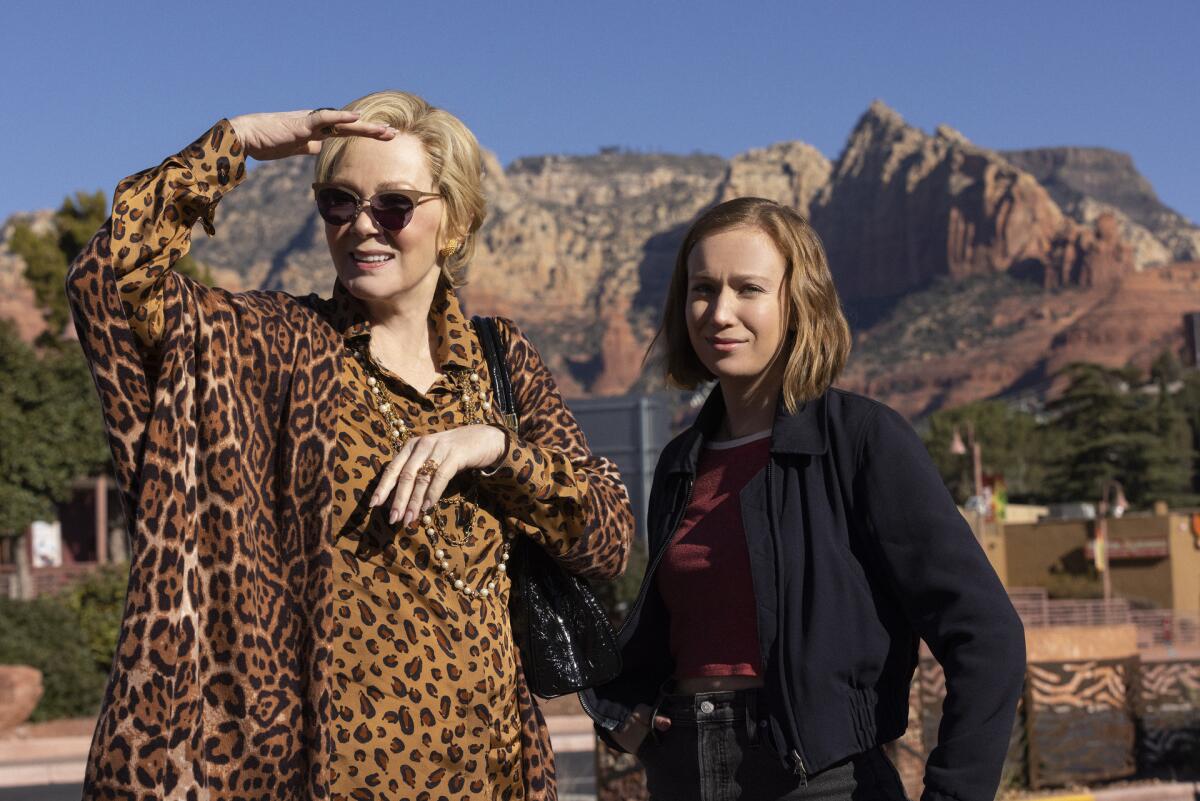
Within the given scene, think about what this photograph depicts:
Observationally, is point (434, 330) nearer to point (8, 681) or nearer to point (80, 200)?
point (8, 681)

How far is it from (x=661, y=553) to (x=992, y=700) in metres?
0.72

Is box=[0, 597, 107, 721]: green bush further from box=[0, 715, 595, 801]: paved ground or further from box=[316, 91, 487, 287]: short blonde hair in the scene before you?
box=[316, 91, 487, 287]: short blonde hair

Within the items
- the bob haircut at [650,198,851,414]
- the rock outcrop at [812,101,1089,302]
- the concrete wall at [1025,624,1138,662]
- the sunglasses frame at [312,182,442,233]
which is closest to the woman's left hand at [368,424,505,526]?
the sunglasses frame at [312,182,442,233]

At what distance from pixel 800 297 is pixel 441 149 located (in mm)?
721

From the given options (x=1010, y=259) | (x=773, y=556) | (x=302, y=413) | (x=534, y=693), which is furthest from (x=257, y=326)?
(x=1010, y=259)

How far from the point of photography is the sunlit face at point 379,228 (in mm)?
2559

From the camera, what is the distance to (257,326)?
244cm

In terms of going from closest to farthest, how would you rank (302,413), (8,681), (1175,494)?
(302,413)
(8,681)
(1175,494)

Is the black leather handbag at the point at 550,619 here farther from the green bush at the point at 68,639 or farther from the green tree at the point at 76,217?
the green tree at the point at 76,217

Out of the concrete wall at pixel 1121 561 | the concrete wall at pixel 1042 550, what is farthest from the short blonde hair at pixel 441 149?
the concrete wall at pixel 1121 561

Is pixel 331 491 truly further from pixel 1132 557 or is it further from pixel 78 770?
pixel 1132 557

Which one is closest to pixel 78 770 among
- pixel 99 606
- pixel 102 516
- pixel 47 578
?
pixel 99 606

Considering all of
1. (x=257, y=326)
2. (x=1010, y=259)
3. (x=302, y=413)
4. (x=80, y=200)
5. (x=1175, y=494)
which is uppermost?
(x=1010, y=259)

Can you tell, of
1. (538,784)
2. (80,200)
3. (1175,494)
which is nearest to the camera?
(538,784)
